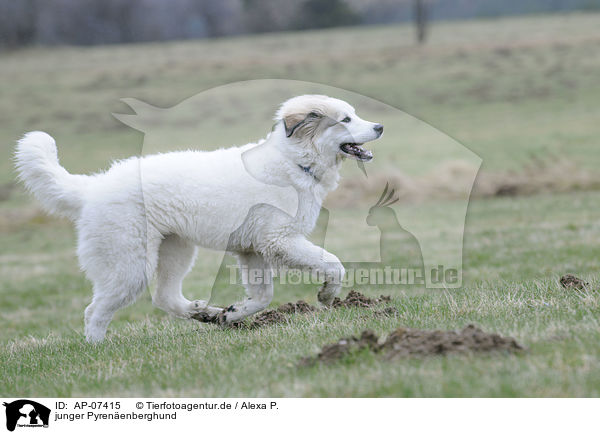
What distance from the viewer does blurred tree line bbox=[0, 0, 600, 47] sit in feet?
154

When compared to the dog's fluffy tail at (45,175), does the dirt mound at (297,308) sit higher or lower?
lower

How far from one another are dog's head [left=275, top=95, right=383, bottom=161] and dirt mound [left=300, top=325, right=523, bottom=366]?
2.32m

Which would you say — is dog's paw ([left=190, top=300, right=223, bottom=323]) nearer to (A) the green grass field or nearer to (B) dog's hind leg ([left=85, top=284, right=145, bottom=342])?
(A) the green grass field

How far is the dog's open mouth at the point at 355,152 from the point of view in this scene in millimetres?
6332

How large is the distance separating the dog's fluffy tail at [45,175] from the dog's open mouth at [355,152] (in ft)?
8.11

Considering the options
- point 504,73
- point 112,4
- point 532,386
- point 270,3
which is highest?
point 270,3

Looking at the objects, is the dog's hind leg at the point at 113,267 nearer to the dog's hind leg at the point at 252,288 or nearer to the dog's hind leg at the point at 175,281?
the dog's hind leg at the point at 175,281

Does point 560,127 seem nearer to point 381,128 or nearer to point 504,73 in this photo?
point 504,73

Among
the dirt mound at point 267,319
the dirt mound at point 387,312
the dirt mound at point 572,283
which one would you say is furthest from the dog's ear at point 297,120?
the dirt mound at point 572,283

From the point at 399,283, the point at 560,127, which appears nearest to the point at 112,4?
the point at 560,127

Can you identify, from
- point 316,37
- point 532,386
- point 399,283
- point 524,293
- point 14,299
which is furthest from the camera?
point 316,37

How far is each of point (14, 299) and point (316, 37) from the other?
43442mm

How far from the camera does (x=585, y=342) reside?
165 inches

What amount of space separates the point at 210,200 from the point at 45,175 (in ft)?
5.09
